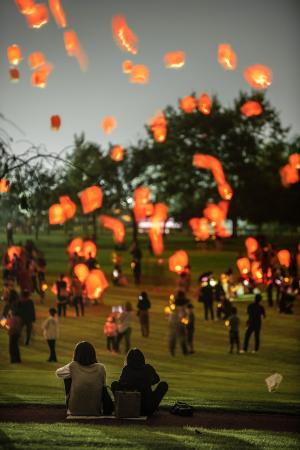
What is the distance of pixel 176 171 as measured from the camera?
211ft

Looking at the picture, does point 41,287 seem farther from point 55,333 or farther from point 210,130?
point 210,130

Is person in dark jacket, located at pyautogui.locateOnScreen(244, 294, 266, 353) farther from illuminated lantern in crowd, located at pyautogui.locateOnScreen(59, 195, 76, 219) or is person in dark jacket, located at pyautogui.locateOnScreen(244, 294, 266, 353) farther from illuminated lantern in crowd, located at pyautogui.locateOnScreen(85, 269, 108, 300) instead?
illuminated lantern in crowd, located at pyautogui.locateOnScreen(85, 269, 108, 300)

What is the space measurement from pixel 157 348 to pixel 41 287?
9.14 meters

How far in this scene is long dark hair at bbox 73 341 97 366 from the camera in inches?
376

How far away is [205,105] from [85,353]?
54.4 meters

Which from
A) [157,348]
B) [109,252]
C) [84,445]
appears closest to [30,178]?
[84,445]

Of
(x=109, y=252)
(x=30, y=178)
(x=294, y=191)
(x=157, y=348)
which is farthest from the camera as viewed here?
(x=294, y=191)

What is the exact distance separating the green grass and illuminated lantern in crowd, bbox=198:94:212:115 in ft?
177

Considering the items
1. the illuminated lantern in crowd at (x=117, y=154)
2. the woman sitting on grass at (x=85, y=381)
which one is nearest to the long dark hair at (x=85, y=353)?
the woman sitting on grass at (x=85, y=381)

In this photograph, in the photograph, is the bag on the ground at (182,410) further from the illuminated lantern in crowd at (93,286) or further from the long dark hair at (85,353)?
the illuminated lantern in crowd at (93,286)

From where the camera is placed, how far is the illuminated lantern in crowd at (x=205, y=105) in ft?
205

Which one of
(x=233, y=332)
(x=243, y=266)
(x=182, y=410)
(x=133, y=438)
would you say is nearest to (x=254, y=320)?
(x=233, y=332)

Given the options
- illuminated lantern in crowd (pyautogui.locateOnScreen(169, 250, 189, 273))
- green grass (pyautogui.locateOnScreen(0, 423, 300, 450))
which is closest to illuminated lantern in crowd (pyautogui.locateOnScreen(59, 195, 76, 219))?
illuminated lantern in crowd (pyautogui.locateOnScreen(169, 250, 189, 273))

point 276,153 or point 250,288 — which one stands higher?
point 276,153
